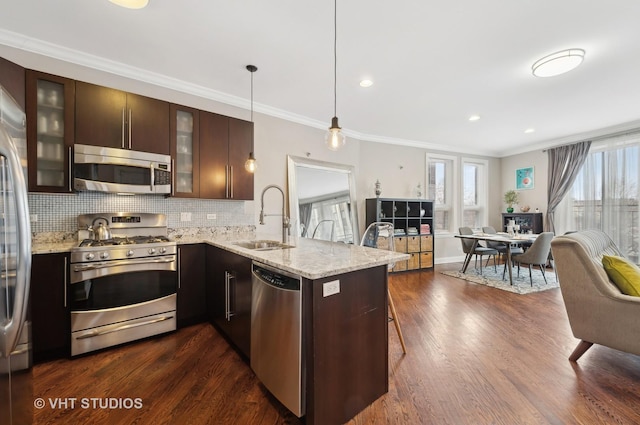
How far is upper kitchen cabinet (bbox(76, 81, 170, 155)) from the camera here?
2.47 meters

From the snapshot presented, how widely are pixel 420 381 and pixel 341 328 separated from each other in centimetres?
90

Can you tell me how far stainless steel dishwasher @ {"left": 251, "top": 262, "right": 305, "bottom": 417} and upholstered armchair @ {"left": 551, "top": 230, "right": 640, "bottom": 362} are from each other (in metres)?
2.19

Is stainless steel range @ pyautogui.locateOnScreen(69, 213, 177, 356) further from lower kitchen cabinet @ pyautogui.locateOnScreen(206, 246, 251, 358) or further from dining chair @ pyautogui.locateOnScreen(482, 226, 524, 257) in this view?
dining chair @ pyautogui.locateOnScreen(482, 226, 524, 257)

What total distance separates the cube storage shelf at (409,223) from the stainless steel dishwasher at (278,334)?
138 inches

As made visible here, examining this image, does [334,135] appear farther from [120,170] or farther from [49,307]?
[49,307]

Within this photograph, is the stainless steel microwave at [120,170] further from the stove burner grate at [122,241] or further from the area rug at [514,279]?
the area rug at [514,279]

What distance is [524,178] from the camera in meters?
6.39

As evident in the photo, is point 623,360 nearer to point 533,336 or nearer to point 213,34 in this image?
point 533,336

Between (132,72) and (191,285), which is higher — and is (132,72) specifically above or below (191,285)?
above

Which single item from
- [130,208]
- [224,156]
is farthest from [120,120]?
[224,156]

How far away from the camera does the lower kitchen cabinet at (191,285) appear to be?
271cm

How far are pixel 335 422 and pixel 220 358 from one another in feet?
3.75

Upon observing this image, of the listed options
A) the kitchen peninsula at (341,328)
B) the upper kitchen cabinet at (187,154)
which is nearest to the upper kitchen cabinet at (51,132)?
the upper kitchen cabinet at (187,154)

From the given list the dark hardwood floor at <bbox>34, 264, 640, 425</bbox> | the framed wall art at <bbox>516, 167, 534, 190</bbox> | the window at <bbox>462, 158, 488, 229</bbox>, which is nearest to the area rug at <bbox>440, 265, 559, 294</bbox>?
the dark hardwood floor at <bbox>34, 264, 640, 425</bbox>
